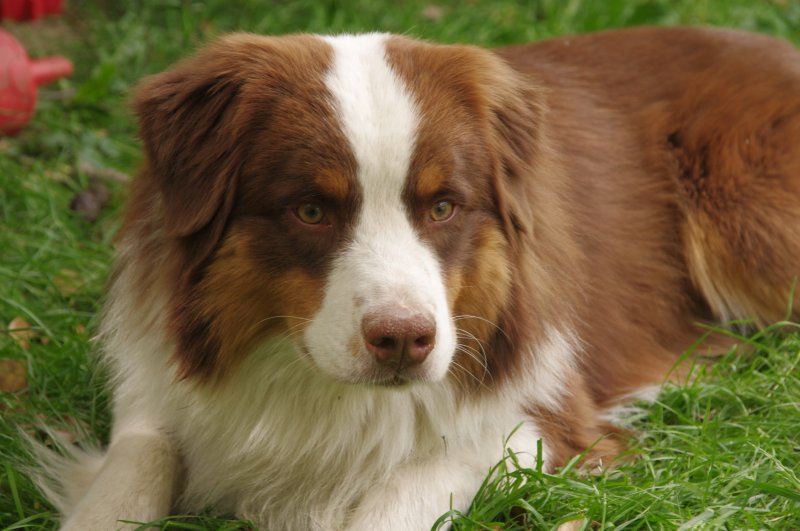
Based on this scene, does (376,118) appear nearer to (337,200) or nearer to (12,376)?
(337,200)

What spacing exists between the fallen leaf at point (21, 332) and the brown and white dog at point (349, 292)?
0.74 m

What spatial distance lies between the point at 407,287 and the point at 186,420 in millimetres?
1136

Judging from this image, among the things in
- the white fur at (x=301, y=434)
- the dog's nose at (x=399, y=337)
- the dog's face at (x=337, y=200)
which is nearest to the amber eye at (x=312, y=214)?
the dog's face at (x=337, y=200)

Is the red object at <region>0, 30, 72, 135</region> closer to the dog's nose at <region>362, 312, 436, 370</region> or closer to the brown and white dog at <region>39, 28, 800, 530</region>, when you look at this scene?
the brown and white dog at <region>39, 28, 800, 530</region>

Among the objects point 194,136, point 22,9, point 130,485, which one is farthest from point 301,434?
point 22,9

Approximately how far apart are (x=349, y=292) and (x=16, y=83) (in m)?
3.66

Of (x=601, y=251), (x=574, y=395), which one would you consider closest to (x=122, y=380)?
(x=574, y=395)

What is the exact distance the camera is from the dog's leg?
11.7 ft

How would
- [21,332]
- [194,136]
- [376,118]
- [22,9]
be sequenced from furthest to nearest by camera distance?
[22,9] < [21,332] < [194,136] < [376,118]

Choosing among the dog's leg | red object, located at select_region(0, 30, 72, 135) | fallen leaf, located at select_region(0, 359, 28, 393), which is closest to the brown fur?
the dog's leg

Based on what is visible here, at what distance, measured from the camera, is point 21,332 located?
488 cm

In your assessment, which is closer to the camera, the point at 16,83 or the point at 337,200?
the point at 337,200

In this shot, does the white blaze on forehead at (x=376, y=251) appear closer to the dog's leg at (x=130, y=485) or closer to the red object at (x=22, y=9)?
the dog's leg at (x=130, y=485)

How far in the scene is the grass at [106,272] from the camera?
367 centimetres
